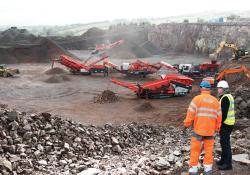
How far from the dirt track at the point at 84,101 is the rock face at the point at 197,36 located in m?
14.4

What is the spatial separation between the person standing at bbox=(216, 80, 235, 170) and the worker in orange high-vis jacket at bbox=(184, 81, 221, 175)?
376mm

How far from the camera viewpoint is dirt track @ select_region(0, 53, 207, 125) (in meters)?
13.8

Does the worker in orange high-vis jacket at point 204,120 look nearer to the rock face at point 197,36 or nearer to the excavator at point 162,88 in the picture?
the excavator at point 162,88

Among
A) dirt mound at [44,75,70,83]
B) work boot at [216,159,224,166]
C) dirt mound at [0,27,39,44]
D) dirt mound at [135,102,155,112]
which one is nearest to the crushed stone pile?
work boot at [216,159,224,166]

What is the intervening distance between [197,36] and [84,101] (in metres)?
23.3

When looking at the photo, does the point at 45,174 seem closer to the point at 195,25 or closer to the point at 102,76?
the point at 102,76

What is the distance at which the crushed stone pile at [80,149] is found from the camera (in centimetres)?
647


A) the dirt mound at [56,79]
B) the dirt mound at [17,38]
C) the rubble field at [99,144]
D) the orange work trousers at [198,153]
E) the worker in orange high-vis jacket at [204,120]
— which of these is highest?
the dirt mound at [17,38]

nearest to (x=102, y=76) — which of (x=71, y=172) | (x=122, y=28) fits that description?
(x=71, y=172)

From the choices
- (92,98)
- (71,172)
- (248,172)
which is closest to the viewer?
(248,172)

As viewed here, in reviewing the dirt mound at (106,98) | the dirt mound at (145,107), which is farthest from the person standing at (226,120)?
the dirt mound at (106,98)

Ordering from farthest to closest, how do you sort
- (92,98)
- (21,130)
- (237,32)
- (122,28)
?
(122,28) < (237,32) < (92,98) < (21,130)

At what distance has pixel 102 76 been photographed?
952 inches

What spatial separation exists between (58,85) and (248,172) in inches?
630
